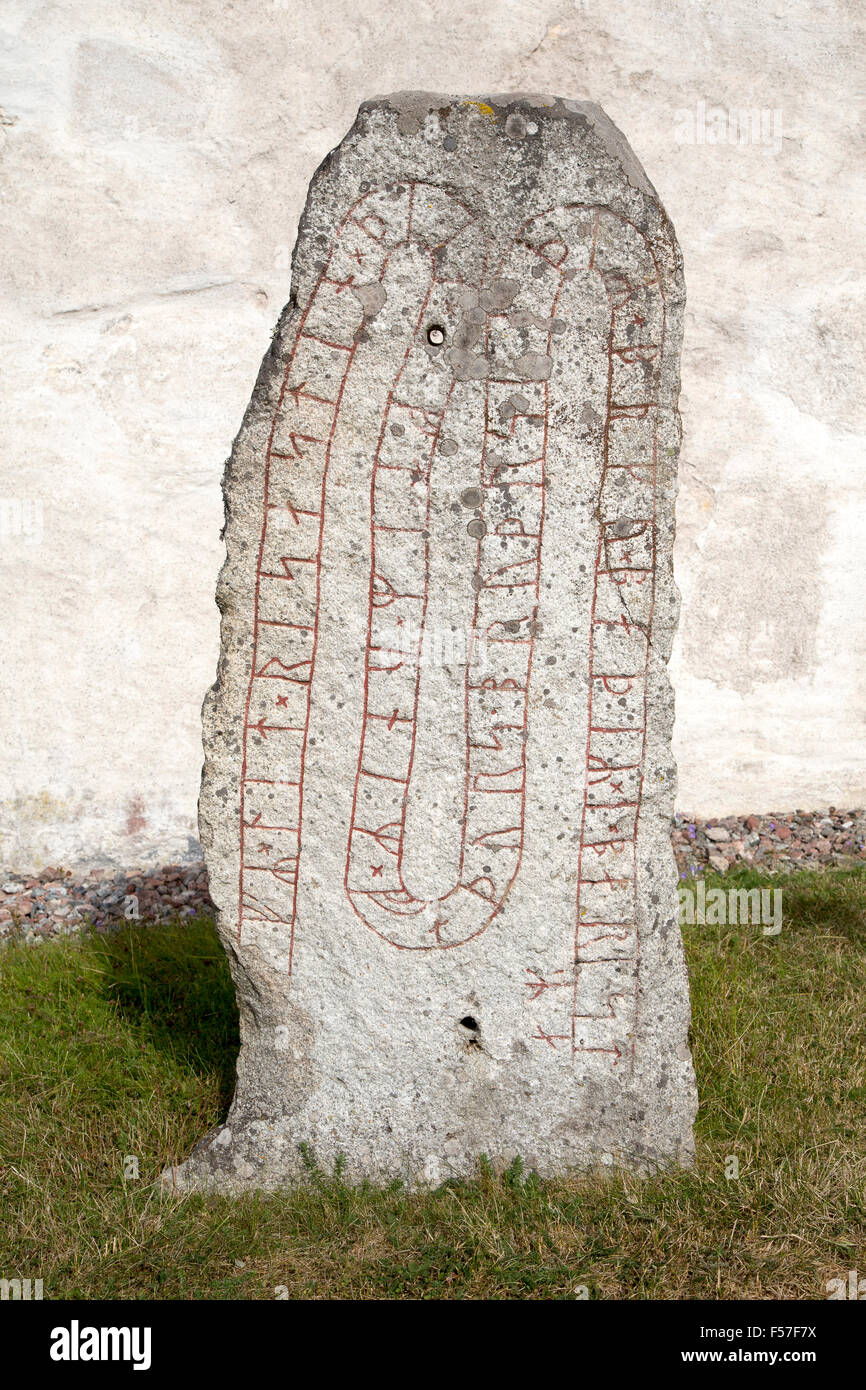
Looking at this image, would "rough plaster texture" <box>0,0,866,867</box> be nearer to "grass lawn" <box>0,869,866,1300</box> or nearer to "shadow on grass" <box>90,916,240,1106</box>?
"shadow on grass" <box>90,916,240,1106</box>

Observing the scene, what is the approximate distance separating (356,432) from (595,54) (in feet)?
9.94

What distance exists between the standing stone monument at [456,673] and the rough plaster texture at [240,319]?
2.16 metres

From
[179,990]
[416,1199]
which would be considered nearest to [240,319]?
[179,990]

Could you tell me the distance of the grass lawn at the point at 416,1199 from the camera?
241 centimetres

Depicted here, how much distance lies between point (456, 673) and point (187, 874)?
7.77ft

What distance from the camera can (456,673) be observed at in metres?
2.62

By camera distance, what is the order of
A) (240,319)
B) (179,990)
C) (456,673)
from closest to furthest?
(456,673), (179,990), (240,319)

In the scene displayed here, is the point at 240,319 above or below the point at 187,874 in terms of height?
above

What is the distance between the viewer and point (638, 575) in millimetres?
2623

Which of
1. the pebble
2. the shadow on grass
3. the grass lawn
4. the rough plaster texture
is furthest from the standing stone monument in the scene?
the rough plaster texture

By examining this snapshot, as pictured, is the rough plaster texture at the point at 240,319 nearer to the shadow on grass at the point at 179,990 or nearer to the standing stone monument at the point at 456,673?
the shadow on grass at the point at 179,990

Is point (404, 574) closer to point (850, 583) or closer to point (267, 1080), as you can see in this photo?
point (267, 1080)

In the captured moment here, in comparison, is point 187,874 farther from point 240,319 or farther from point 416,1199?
point 416,1199

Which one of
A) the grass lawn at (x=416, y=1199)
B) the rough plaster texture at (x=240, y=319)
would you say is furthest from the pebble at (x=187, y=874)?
the grass lawn at (x=416, y=1199)
